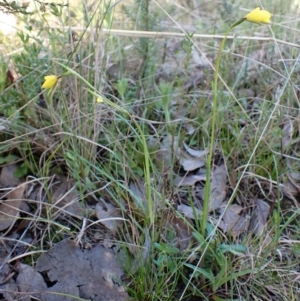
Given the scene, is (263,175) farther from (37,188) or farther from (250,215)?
(37,188)

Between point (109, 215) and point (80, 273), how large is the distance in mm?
189

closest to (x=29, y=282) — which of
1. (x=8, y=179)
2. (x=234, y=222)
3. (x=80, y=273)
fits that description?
(x=80, y=273)

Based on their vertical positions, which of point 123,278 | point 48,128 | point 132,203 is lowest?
point 123,278

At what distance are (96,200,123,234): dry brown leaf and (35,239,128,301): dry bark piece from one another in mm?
67

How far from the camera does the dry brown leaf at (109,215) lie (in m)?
1.32

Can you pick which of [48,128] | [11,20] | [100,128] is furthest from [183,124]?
[11,20]

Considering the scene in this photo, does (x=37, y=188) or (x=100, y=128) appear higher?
(x=100, y=128)

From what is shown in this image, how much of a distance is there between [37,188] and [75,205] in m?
0.14

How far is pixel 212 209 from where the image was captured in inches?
54.5

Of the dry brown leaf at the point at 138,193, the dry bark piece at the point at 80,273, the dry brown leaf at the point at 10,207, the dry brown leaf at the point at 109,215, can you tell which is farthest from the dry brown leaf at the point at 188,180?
the dry brown leaf at the point at 10,207

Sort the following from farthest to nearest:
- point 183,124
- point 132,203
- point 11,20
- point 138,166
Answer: point 11,20
point 183,124
point 138,166
point 132,203

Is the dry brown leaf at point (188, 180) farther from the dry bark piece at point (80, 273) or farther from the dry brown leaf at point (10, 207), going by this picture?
the dry brown leaf at point (10, 207)

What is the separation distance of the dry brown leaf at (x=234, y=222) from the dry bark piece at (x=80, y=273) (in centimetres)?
32

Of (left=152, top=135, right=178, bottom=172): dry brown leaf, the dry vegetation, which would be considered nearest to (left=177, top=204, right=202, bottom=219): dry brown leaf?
the dry vegetation
